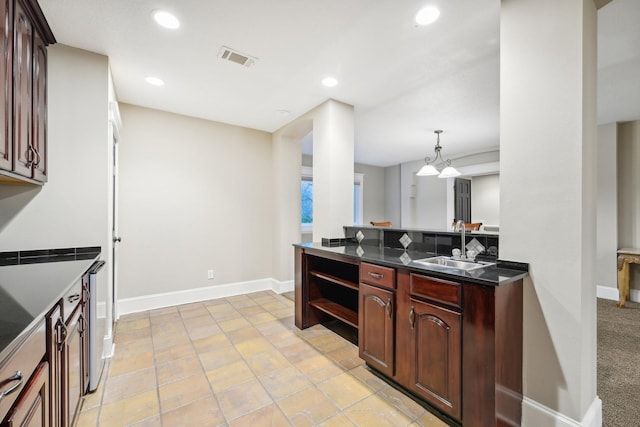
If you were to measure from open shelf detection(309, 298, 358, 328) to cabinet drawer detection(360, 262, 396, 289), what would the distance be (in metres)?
0.53

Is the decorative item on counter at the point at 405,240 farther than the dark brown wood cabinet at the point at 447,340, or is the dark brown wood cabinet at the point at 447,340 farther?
the decorative item on counter at the point at 405,240

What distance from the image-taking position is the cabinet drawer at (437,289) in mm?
1548

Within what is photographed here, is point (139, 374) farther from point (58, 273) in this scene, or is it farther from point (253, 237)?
point (253, 237)

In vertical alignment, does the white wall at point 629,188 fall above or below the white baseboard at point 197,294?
above

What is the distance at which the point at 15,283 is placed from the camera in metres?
1.32

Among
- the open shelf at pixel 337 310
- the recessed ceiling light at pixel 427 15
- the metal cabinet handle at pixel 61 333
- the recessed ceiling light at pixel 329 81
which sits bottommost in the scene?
the open shelf at pixel 337 310

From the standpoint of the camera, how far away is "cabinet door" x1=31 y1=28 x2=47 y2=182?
6.23 feet

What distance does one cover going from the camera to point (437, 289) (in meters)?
1.64

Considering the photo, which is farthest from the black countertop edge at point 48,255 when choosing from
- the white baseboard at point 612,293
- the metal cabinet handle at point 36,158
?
the white baseboard at point 612,293

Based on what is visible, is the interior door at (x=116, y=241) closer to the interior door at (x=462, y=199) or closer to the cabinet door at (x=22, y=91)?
the cabinet door at (x=22, y=91)

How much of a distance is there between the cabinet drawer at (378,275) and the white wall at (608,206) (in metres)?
3.95

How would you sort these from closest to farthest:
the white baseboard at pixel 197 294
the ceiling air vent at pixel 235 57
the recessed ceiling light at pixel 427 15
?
the recessed ceiling light at pixel 427 15 → the ceiling air vent at pixel 235 57 → the white baseboard at pixel 197 294

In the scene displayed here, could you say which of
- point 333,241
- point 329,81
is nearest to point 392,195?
point 333,241

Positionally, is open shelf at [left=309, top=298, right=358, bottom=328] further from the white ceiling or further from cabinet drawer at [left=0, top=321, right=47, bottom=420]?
the white ceiling
